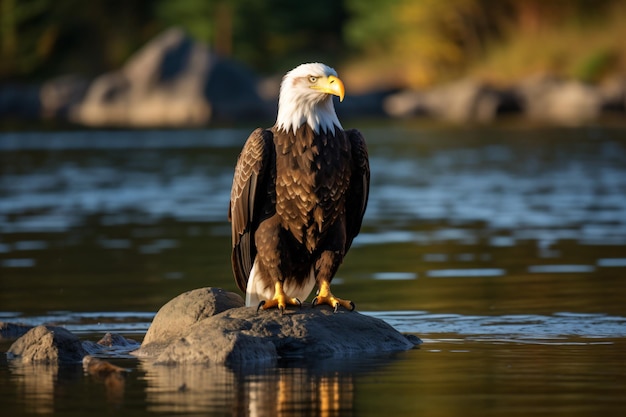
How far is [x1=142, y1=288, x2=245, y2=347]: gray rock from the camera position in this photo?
8859 mm

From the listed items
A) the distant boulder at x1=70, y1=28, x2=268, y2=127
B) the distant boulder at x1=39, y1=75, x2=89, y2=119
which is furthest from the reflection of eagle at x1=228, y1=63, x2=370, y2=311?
the distant boulder at x1=39, y1=75, x2=89, y2=119

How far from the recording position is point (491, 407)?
6.44 meters

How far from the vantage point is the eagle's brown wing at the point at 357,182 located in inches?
339

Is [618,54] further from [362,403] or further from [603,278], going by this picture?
[362,403]

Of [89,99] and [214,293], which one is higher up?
[89,99]

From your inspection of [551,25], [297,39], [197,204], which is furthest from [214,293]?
[297,39]

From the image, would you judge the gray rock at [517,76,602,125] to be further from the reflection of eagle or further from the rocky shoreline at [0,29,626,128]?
the reflection of eagle

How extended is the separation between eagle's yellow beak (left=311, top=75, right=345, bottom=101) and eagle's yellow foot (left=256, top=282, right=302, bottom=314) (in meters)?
1.21

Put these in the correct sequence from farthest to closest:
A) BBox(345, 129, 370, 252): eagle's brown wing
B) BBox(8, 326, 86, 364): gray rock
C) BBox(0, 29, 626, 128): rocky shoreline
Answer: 1. BBox(0, 29, 626, 128): rocky shoreline
2. BBox(345, 129, 370, 252): eagle's brown wing
3. BBox(8, 326, 86, 364): gray rock

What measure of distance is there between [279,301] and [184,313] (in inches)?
27.1

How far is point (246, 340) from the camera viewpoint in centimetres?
812

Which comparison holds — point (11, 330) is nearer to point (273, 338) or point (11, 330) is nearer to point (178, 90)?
point (273, 338)

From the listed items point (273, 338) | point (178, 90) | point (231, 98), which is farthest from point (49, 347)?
point (178, 90)

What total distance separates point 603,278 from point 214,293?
3.99 m
